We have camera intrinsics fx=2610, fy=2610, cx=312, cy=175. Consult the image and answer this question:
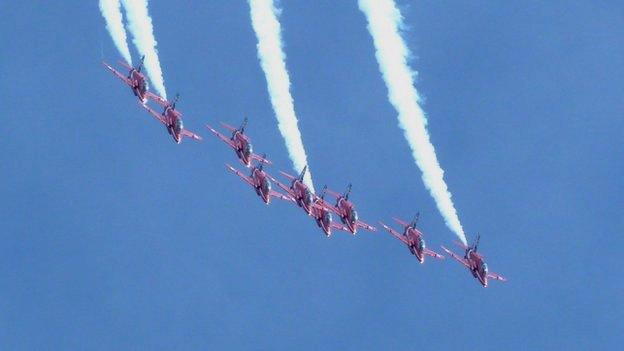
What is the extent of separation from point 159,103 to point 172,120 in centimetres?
170

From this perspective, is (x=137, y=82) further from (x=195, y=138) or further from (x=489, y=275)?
(x=489, y=275)

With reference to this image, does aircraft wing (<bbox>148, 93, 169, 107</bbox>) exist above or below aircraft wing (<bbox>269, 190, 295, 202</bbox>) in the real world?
above

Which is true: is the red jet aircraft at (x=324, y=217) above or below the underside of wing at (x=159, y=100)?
below

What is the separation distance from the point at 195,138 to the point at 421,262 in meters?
18.7

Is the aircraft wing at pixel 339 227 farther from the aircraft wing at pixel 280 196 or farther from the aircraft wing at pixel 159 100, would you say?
the aircraft wing at pixel 159 100

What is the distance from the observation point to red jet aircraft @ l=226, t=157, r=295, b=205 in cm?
18600

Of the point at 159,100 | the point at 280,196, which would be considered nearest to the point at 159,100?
the point at 159,100

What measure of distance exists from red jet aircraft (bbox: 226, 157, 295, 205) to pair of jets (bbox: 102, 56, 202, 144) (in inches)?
176

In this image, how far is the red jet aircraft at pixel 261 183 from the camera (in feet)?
610

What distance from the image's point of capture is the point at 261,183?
186 meters

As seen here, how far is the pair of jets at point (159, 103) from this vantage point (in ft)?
613

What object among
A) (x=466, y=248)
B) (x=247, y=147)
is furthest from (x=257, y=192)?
(x=466, y=248)

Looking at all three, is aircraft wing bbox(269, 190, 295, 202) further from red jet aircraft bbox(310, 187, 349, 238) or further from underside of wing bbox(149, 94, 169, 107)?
underside of wing bbox(149, 94, 169, 107)

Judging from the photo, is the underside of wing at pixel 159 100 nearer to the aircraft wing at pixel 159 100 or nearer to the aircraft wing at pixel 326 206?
the aircraft wing at pixel 159 100
